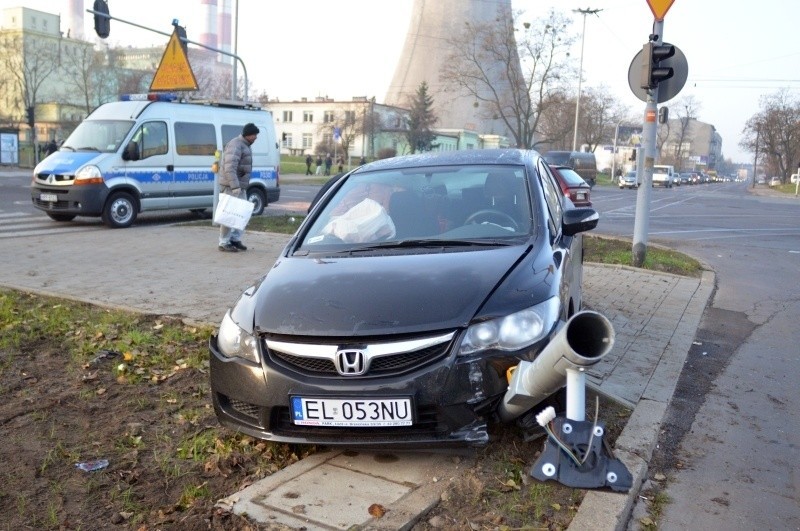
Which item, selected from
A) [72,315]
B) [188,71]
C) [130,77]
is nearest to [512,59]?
[130,77]

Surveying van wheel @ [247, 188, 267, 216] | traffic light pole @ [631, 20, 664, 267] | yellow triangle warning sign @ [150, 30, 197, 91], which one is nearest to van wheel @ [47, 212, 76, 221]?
yellow triangle warning sign @ [150, 30, 197, 91]

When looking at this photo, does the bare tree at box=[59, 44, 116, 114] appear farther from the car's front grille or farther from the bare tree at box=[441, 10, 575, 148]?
the car's front grille

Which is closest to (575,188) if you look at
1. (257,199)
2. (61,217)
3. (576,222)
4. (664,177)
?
(257,199)

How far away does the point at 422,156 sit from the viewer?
19.0ft

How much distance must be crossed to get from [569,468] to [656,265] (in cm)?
873

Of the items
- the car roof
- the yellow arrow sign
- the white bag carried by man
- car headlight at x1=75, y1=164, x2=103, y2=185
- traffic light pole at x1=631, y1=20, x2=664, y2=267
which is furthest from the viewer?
car headlight at x1=75, y1=164, x2=103, y2=185

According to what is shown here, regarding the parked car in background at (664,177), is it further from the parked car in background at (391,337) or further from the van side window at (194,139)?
the parked car in background at (391,337)

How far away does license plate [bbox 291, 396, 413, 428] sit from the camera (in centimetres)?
Result: 350

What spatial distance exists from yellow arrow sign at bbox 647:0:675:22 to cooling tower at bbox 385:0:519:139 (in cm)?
7069

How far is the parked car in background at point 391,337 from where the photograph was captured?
11.6ft

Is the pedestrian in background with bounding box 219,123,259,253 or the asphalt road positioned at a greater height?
the pedestrian in background with bounding box 219,123,259,253

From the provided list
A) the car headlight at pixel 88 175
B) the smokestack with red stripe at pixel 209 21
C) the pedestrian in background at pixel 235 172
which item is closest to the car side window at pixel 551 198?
the pedestrian in background at pixel 235 172

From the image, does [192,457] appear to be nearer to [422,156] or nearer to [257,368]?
[257,368]

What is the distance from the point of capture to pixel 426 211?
4941 millimetres
